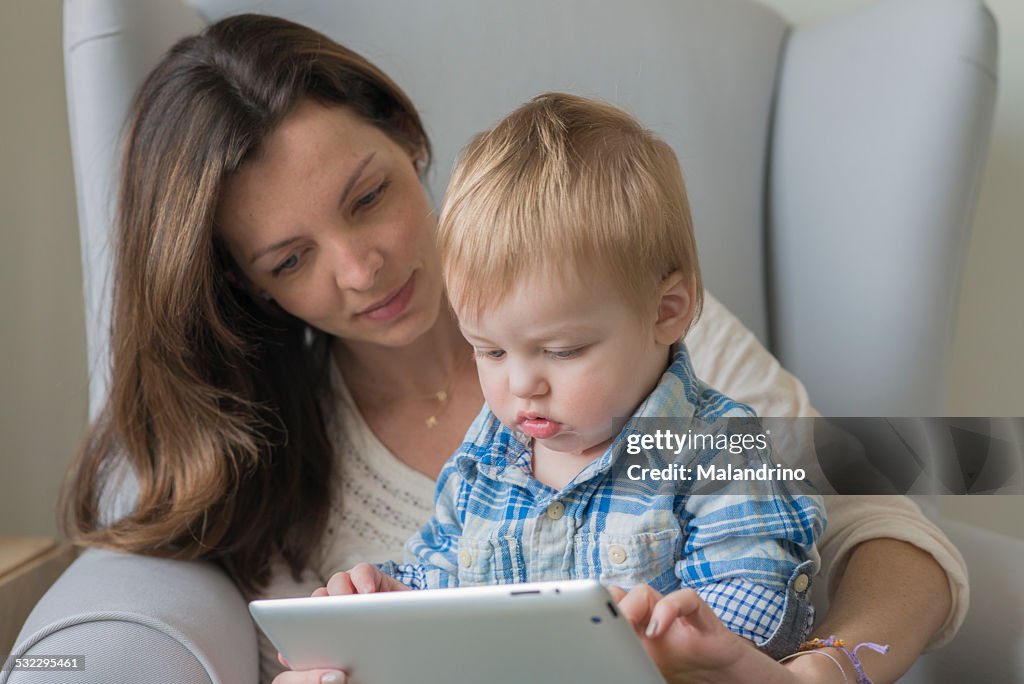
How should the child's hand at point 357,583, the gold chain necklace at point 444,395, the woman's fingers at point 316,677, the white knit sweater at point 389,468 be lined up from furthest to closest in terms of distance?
the gold chain necklace at point 444,395 → the white knit sweater at point 389,468 → the child's hand at point 357,583 → the woman's fingers at point 316,677

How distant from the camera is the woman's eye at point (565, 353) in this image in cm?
81

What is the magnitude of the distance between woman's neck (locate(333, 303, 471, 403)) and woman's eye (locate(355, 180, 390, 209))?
0.24m

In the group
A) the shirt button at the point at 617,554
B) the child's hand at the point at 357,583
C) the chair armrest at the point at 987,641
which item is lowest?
the chair armrest at the point at 987,641

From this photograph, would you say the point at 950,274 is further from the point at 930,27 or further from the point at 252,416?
the point at 252,416

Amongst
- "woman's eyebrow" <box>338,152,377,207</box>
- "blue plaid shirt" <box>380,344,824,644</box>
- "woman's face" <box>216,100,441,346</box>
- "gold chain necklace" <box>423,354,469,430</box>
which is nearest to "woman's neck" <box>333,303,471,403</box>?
"gold chain necklace" <box>423,354,469,430</box>

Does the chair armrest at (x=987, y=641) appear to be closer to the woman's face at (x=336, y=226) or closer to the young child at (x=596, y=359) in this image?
the young child at (x=596, y=359)

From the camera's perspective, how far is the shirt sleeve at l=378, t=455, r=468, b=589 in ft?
3.17

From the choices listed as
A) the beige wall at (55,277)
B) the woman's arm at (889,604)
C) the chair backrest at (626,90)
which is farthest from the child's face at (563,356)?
the beige wall at (55,277)

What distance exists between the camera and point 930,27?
4.72ft

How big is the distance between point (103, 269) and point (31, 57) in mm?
629

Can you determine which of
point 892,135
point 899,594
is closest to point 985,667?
point 899,594

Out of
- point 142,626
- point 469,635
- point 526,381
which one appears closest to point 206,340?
point 142,626

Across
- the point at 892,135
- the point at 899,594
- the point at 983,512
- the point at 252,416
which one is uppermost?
the point at 892,135

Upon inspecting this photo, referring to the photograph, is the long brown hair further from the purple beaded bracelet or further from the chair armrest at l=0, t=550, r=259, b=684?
the purple beaded bracelet
